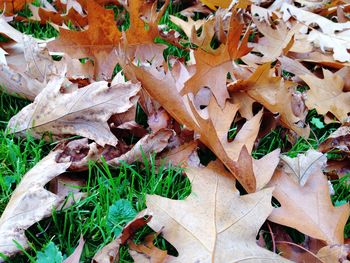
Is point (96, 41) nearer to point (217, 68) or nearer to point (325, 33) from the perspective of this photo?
point (217, 68)

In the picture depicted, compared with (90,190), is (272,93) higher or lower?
higher

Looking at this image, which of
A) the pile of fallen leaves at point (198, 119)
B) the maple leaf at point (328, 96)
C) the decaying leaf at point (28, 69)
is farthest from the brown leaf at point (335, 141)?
the decaying leaf at point (28, 69)

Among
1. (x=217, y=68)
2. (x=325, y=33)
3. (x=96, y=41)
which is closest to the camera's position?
(x=217, y=68)

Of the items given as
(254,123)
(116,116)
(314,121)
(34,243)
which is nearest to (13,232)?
(34,243)

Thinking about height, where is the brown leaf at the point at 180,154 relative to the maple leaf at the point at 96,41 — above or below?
below

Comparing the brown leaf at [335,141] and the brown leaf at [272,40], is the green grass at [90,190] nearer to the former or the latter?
the brown leaf at [335,141]

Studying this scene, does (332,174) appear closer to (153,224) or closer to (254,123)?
(254,123)

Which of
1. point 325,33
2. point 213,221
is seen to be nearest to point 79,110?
point 213,221
